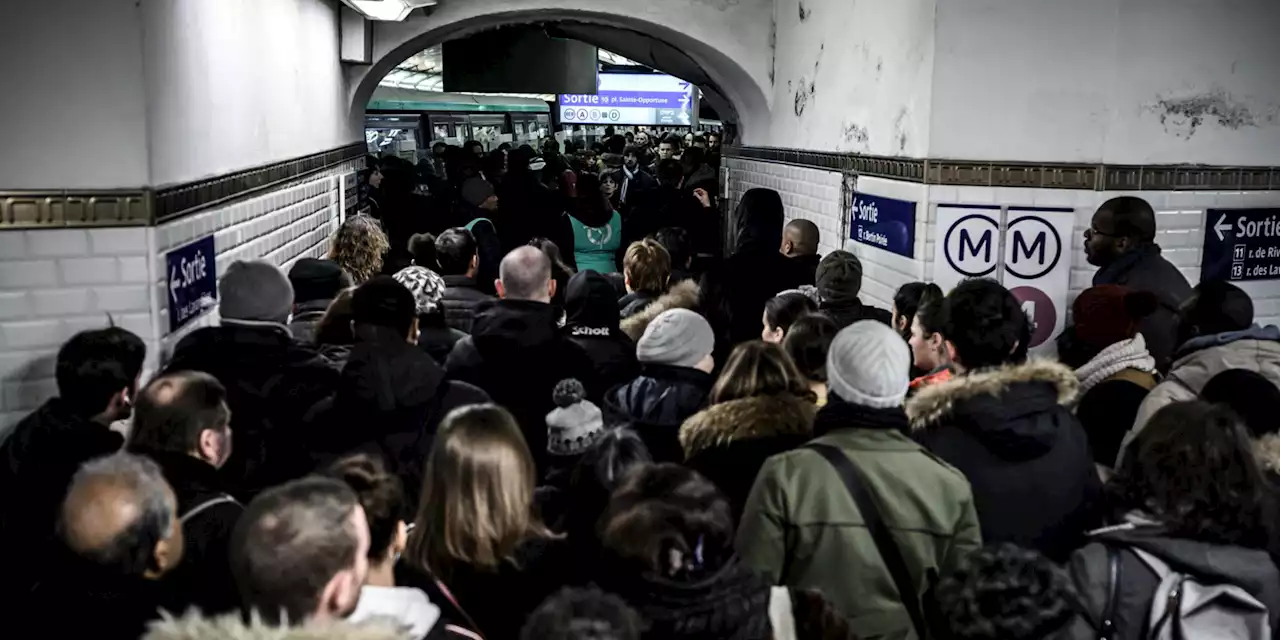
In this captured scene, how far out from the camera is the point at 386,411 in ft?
10.0

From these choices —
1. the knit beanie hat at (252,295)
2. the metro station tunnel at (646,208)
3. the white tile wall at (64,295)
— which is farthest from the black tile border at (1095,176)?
the white tile wall at (64,295)

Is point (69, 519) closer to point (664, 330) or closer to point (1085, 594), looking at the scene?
point (664, 330)

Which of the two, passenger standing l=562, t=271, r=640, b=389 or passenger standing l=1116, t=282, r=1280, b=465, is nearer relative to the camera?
passenger standing l=1116, t=282, r=1280, b=465

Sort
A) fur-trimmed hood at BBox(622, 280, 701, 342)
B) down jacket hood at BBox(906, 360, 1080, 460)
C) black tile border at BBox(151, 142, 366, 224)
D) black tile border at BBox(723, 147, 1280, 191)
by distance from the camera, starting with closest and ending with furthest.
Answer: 1. down jacket hood at BBox(906, 360, 1080, 460)
2. black tile border at BBox(151, 142, 366, 224)
3. fur-trimmed hood at BBox(622, 280, 701, 342)
4. black tile border at BBox(723, 147, 1280, 191)

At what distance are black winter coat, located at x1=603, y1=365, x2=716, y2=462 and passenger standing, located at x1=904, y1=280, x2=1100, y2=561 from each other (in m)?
0.69

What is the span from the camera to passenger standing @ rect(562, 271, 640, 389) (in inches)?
154

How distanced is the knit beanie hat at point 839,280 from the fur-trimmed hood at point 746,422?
1.77m

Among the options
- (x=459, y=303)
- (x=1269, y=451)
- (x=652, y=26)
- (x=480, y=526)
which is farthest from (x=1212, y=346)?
(x=652, y=26)

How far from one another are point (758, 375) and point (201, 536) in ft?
4.58

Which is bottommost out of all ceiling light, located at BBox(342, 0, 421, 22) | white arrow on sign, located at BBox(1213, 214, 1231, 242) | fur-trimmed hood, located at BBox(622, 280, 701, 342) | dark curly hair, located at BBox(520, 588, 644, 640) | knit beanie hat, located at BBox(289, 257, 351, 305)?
dark curly hair, located at BBox(520, 588, 644, 640)

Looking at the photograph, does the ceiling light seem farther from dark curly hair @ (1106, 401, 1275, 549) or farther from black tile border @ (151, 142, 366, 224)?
dark curly hair @ (1106, 401, 1275, 549)

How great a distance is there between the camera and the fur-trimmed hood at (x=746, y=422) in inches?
111

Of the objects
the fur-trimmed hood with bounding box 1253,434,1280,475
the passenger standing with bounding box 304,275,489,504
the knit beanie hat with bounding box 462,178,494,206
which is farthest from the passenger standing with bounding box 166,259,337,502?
the knit beanie hat with bounding box 462,178,494,206

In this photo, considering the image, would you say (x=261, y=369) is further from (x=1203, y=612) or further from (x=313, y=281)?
(x=1203, y=612)
